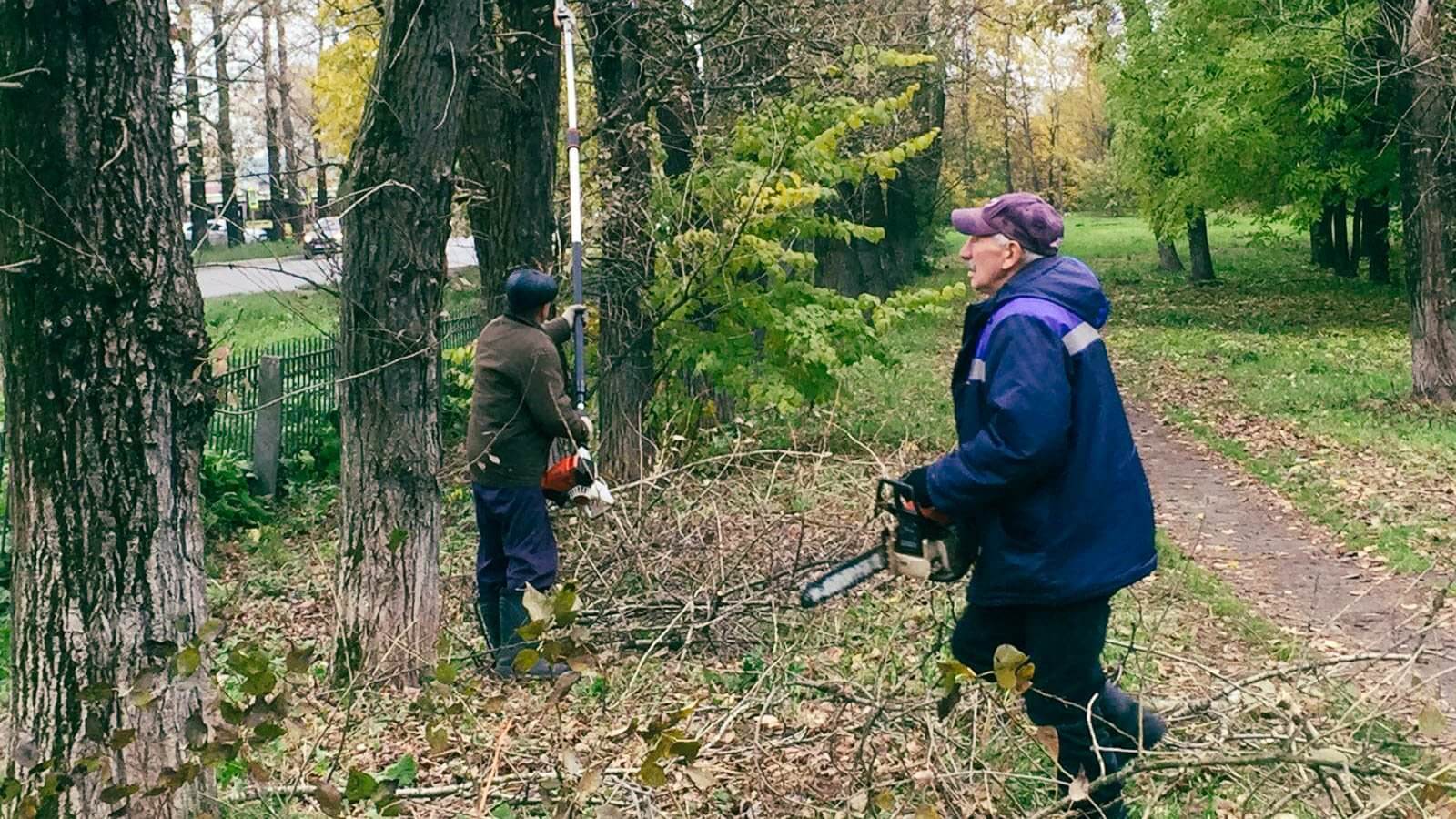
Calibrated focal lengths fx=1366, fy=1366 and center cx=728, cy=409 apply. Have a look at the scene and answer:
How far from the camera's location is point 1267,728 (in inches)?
182

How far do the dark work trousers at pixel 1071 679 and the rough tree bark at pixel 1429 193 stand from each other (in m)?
10.6

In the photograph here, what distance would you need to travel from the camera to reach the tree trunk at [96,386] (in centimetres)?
382

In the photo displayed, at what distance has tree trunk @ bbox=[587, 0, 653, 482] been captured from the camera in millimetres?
10070

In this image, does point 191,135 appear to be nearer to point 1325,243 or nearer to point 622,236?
point 622,236

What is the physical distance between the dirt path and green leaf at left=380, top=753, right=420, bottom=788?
349 cm

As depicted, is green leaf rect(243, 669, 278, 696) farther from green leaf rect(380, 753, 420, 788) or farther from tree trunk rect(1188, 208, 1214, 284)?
tree trunk rect(1188, 208, 1214, 284)

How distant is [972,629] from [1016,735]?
19.9 inches

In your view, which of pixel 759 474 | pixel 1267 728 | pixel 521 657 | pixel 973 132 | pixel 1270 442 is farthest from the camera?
pixel 973 132

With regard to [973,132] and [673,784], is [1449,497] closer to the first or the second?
[673,784]

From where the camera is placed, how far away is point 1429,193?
44.3 ft

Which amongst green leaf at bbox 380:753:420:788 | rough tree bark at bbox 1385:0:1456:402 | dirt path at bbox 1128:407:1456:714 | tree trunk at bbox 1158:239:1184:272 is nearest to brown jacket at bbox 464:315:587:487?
green leaf at bbox 380:753:420:788

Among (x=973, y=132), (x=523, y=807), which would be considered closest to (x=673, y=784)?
(x=523, y=807)

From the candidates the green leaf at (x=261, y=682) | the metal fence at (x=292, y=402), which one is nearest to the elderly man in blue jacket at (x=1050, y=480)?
the green leaf at (x=261, y=682)

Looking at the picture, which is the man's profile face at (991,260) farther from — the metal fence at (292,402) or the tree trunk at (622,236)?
the metal fence at (292,402)
